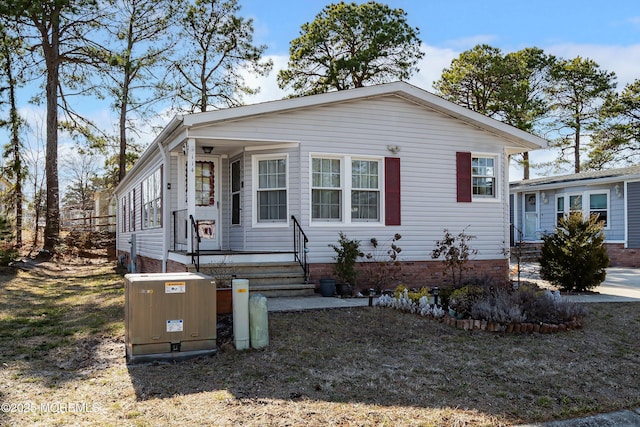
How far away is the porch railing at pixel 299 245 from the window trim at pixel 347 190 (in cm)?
30

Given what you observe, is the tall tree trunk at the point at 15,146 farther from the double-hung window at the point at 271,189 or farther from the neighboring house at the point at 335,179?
the double-hung window at the point at 271,189

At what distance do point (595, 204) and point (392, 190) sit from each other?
12.7 metres

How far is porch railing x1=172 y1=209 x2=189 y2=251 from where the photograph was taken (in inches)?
432

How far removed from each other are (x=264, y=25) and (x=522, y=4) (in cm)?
1896

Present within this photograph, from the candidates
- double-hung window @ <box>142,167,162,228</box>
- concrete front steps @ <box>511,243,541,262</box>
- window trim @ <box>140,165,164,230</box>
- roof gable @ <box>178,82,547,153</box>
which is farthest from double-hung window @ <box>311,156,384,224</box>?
concrete front steps @ <box>511,243,541,262</box>

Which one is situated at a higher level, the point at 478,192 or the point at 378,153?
the point at 378,153

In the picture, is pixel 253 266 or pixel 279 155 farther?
pixel 279 155

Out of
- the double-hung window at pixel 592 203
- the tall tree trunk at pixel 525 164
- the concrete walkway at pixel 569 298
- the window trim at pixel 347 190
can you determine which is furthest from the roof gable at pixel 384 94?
the tall tree trunk at pixel 525 164

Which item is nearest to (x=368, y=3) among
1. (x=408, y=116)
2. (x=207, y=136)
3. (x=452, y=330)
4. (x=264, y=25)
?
(x=264, y=25)

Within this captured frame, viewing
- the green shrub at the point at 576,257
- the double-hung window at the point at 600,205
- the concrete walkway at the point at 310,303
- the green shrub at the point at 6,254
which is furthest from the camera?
the double-hung window at the point at 600,205

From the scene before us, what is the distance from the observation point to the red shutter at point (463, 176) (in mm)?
11734

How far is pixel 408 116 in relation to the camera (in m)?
11.5

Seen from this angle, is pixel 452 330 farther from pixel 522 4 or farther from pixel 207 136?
pixel 522 4

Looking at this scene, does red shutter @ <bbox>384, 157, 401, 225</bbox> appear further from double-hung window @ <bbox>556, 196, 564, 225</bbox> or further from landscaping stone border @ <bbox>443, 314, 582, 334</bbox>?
double-hung window @ <bbox>556, 196, 564, 225</bbox>
